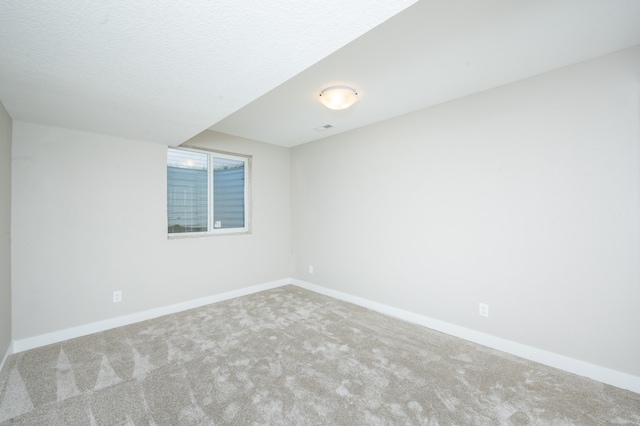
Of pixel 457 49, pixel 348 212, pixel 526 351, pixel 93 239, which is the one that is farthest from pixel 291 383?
pixel 457 49

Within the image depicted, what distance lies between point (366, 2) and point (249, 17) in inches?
20.2

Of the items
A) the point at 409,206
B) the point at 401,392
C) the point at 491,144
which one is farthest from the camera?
the point at 409,206

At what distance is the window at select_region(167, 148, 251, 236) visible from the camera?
12.0ft

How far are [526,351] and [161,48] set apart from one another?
3.50 metres

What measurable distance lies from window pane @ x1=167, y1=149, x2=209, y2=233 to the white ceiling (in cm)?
87

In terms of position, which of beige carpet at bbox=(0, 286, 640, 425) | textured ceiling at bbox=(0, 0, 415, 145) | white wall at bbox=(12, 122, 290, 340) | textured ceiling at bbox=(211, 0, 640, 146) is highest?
textured ceiling at bbox=(211, 0, 640, 146)

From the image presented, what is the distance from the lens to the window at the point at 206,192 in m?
3.66

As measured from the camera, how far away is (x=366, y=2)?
1159 mm

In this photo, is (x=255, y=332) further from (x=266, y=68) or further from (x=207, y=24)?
(x=207, y=24)

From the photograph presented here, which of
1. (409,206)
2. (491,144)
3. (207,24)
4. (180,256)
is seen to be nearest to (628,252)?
(491,144)

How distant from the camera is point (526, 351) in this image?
8.04ft

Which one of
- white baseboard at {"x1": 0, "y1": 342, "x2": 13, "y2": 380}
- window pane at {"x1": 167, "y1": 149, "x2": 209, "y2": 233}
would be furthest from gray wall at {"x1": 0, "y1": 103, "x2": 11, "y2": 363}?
window pane at {"x1": 167, "y1": 149, "x2": 209, "y2": 233}

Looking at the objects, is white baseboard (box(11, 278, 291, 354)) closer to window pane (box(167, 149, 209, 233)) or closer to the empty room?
the empty room

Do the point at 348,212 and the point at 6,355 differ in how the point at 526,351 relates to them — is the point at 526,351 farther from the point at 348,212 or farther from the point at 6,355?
the point at 6,355
